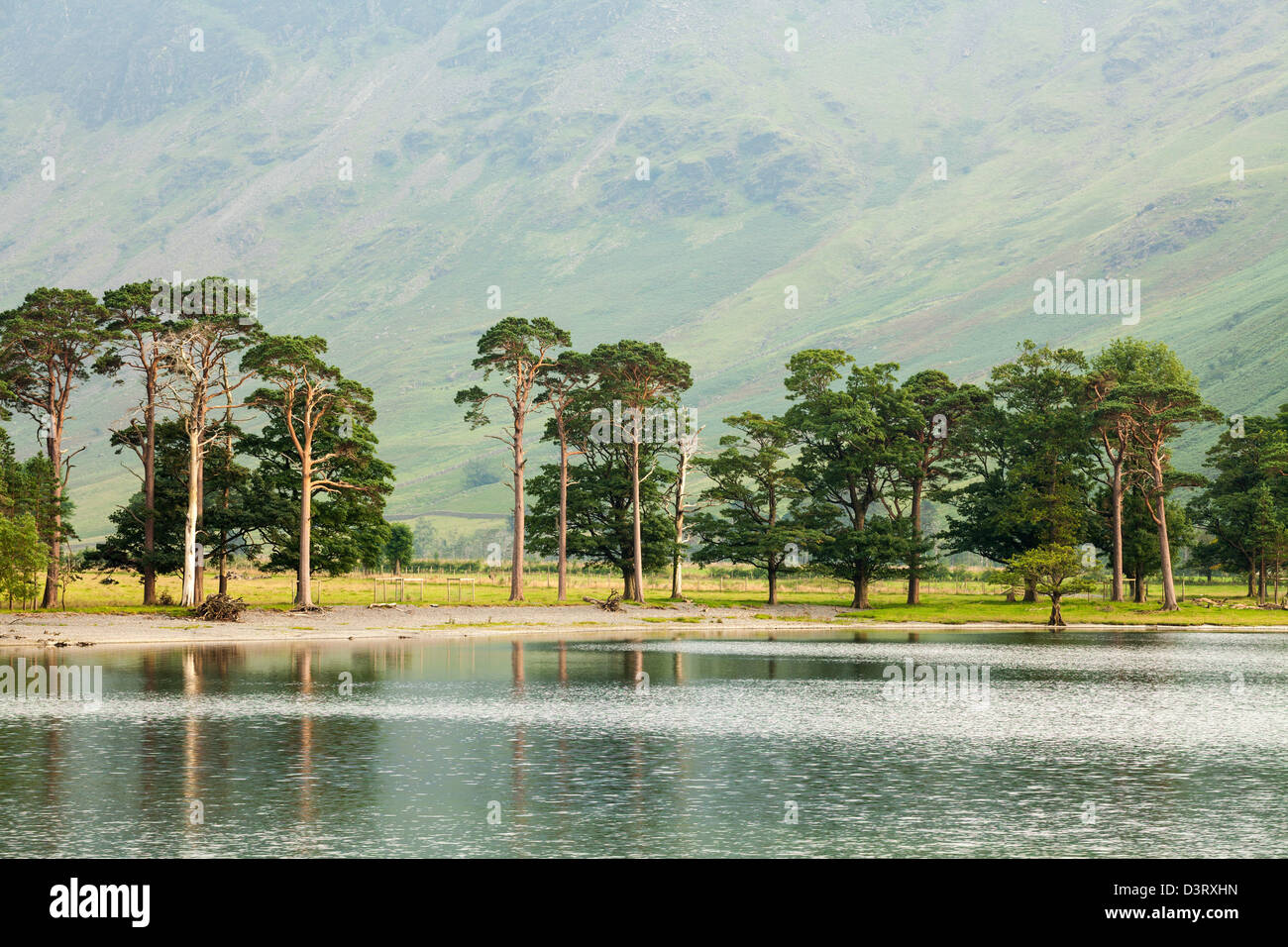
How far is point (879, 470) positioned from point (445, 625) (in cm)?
4788

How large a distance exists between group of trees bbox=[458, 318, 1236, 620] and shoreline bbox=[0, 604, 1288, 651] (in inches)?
234

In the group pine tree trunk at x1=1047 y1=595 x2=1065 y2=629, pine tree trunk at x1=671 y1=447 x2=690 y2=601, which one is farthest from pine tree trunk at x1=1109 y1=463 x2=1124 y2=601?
pine tree trunk at x1=671 y1=447 x2=690 y2=601

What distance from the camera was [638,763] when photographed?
2930 cm

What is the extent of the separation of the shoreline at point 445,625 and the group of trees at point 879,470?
594 cm

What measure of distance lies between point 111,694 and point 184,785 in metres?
17.5

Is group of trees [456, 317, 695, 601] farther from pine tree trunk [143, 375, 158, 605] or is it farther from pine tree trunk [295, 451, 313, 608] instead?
pine tree trunk [143, 375, 158, 605]

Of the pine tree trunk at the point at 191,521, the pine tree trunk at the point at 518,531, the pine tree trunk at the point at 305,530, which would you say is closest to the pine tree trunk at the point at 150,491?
the pine tree trunk at the point at 191,521

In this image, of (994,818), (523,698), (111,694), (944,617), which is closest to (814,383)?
(944,617)

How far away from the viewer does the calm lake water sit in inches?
846

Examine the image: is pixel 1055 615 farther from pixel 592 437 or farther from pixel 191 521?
pixel 191 521

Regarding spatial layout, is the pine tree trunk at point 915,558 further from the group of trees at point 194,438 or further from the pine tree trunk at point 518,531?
the group of trees at point 194,438
